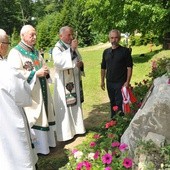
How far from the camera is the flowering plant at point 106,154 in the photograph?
4.32 m

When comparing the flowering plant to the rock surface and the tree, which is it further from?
the tree

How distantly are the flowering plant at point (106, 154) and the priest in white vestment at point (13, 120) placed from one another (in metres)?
0.65

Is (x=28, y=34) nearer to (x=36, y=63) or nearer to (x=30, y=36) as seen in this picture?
(x=30, y=36)

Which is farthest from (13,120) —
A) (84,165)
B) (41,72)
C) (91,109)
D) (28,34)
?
(91,109)

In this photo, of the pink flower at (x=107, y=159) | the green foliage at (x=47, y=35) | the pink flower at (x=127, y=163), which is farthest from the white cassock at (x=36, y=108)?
the green foliage at (x=47, y=35)

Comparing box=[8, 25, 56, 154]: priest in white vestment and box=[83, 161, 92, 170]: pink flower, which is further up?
box=[8, 25, 56, 154]: priest in white vestment

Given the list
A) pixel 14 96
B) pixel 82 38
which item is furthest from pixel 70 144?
pixel 82 38

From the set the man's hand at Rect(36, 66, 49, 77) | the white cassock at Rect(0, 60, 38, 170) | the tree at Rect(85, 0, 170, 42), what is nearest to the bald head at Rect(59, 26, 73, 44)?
the man's hand at Rect(36, 66, 49, 77)

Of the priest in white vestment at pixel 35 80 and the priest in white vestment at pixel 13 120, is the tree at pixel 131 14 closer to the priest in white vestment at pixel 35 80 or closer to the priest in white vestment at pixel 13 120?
the priest in white vestment at pixel 35 80

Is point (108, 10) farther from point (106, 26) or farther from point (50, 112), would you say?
point (50, 112)

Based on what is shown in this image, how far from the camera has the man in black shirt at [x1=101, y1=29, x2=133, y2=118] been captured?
20.4ft

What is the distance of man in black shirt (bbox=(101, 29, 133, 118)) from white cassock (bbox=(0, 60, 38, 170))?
2.25 meters

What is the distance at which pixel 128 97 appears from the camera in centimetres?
614

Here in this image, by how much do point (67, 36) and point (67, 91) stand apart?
1.04 meters
